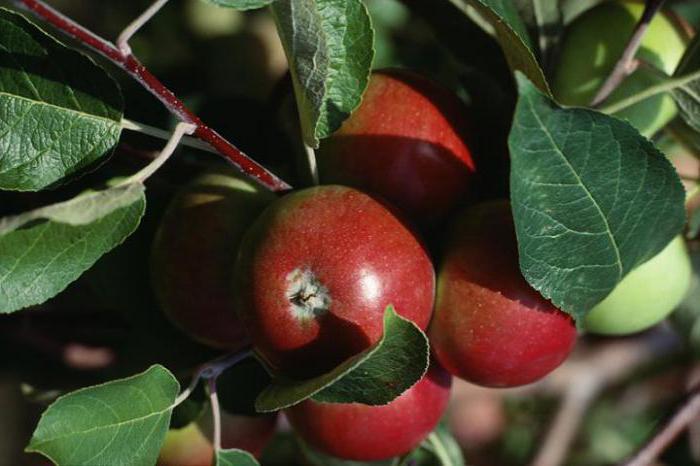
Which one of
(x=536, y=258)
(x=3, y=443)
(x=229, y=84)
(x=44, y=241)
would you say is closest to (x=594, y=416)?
(x=229, y=84)

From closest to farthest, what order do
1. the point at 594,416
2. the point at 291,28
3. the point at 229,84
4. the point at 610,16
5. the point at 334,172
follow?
1. the point at 291,28
2. the point at 334,172
3. the point at 610,16
4. the point at 229,84
5. the point at 594,416

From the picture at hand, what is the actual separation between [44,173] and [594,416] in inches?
53.8

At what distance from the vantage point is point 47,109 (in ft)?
2.07

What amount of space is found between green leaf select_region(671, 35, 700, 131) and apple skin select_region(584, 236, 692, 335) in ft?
0.39

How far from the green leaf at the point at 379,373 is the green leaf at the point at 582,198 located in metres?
0.09

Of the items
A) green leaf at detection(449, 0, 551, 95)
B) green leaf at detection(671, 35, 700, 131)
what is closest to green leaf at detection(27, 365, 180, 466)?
green leaf at detection(449, 0, 551, 95)

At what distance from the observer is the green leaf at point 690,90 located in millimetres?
715

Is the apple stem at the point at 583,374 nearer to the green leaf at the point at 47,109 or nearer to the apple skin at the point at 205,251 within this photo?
the apple skin at the point at 205,251

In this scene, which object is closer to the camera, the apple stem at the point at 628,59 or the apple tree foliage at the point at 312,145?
the apple tree foliage at the point at 312,145

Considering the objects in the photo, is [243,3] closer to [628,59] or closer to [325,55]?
[325,55]

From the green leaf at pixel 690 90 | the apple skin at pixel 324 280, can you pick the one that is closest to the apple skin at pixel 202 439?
the apple skin at pixel 324 280

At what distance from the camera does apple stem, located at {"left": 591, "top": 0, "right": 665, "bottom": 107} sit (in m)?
0.75

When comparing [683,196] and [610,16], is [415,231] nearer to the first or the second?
[683,196]

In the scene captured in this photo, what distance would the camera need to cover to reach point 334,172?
28.8 inches
